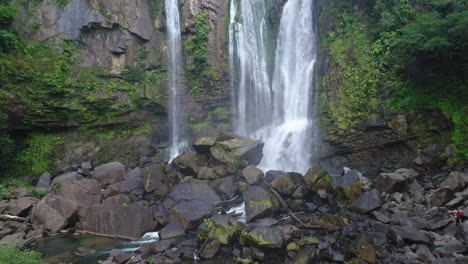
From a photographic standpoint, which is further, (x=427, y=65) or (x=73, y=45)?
(x=73, y=45)

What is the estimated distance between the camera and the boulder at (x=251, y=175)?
12948mm

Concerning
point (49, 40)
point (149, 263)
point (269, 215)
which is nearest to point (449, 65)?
point (269, 215)

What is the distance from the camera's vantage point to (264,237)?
27.0 ft

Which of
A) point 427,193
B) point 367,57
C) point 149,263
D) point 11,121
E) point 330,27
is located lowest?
point 149,263

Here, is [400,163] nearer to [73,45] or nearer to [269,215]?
[269,215]

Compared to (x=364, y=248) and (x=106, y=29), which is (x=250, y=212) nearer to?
(x=364, y=248)

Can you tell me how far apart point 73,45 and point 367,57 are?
17.1 metres

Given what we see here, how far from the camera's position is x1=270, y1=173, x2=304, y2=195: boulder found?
38.4 ft

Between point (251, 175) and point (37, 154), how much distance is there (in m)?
11.7

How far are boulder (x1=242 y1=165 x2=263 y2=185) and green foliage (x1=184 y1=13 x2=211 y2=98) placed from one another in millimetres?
9173

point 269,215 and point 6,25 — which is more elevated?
point 6,25

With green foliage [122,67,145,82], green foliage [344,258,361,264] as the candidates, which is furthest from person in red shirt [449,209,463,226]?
green foliage [122,67,145,82]

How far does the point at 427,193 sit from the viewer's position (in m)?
10.7

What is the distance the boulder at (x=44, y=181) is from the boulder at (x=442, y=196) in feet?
54.4
